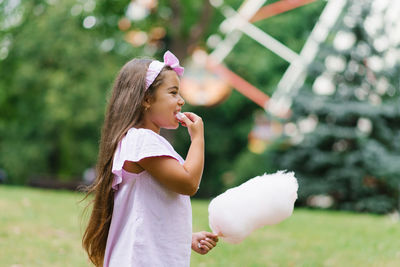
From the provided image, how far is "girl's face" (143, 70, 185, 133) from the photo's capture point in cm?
206

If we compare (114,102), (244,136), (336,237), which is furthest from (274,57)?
(114,102)

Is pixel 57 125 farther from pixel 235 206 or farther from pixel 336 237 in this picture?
pixel 235 206

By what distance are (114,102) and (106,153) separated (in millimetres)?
204

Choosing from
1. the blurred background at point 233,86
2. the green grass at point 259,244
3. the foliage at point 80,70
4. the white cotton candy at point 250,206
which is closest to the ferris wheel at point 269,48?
the blurred background at point 233,86

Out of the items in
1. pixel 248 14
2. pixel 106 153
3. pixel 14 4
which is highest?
pixel 106 153

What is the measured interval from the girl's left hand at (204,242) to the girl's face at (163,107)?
461 mm

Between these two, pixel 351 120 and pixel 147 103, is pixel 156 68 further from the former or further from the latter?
pixel 351 120

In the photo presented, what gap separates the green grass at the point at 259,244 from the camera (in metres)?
4.84

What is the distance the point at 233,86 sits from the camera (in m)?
17.8

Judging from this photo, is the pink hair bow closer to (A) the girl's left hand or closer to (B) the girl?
(B) the girl

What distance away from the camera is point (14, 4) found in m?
18.8

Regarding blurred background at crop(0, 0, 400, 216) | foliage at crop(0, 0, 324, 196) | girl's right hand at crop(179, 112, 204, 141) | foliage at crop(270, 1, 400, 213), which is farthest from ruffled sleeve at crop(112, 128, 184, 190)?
foliage at crop(0, 0, 324, 196)

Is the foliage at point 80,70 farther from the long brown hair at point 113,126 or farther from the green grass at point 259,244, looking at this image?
the long brown hair at point 113,126

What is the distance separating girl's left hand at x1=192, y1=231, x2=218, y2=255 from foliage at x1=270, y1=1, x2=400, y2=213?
9788mm
